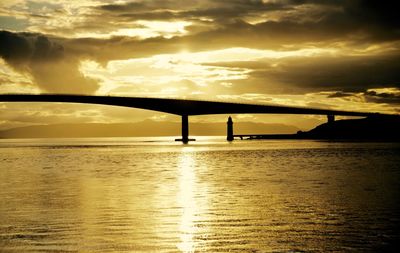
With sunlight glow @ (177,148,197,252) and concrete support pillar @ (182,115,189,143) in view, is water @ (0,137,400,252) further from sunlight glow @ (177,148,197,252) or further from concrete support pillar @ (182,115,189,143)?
concrete support pillar @ (182,115,189,143)

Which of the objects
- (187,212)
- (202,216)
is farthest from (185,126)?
(202,216)

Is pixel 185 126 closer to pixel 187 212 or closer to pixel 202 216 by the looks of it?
pixel 187 212

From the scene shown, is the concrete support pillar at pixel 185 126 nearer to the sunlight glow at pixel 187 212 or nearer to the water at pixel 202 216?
the sunlight glow at pixel 187 212

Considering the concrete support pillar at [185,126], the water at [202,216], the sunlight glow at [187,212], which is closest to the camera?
the sunlight glow at [187,212]

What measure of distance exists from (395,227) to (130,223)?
8.89m

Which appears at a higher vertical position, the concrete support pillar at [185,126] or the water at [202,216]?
the concrete support pillar at [185,126]

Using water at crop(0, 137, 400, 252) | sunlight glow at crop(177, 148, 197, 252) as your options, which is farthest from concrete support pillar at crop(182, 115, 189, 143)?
water at crop(0, 137, 400, 252)

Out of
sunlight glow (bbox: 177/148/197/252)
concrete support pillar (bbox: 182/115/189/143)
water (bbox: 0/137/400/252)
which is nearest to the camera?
sunlight glow (bbox: 177/148/197/252)

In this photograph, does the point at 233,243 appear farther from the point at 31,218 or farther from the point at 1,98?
Answer: the point at 1,98

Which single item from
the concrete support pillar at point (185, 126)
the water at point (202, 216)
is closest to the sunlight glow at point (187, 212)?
the water at point (202, 216)

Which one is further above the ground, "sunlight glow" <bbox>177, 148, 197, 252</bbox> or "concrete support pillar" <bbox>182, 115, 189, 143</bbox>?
"concrete support pillar" <bbox>182, 115, 189, 143</bbox>

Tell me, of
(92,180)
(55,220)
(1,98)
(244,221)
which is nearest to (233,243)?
(244,221)

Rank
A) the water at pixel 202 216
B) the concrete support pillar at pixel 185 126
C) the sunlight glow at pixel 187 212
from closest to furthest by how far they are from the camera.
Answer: the sunlight glow at pixel 187 212 < the water at pixel 202 216 < the concrete support pillar at pixel 185 126

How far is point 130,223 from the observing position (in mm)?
21516
